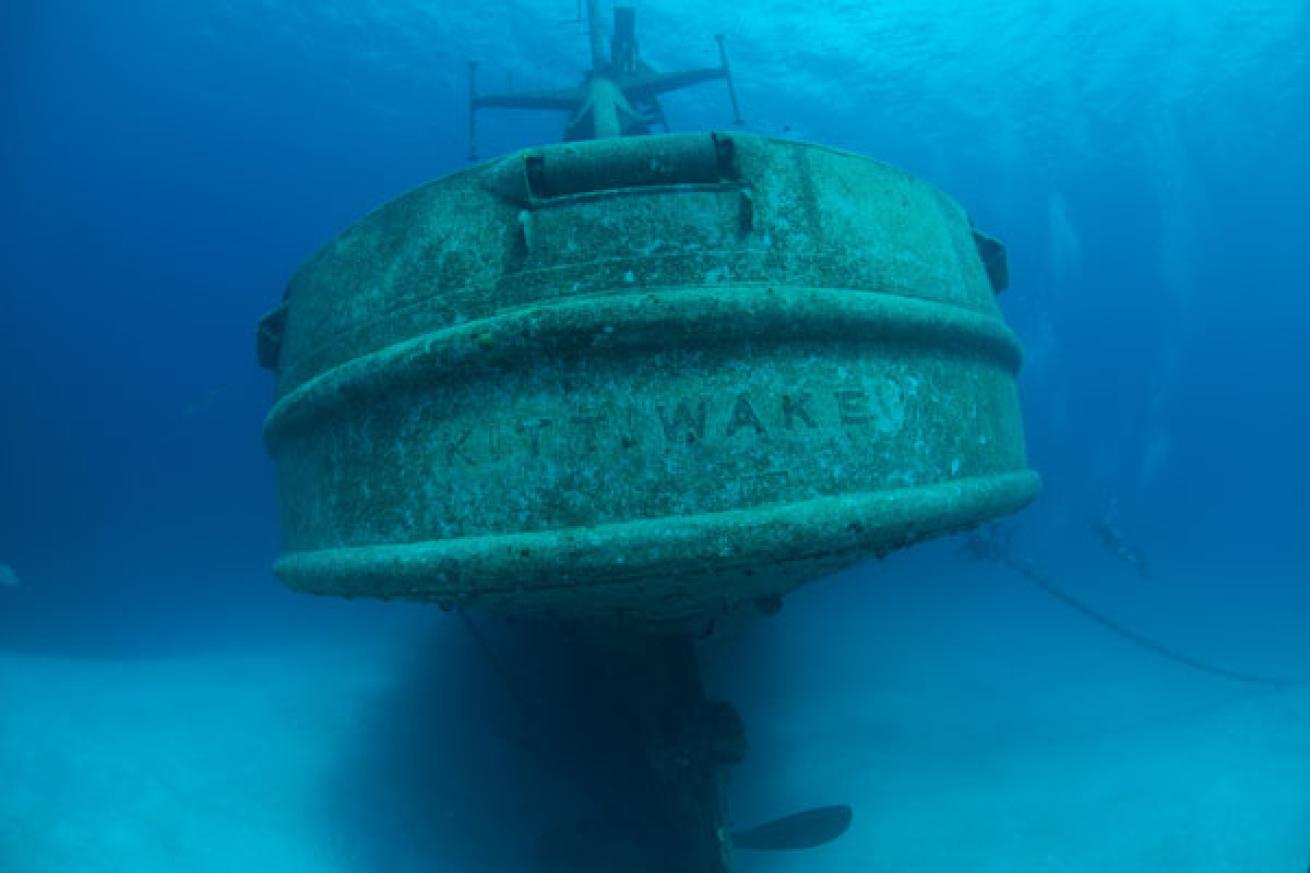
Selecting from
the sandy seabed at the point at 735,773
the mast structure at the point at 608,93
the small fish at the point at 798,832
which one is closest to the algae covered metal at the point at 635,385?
the sandy seabed at the point at 735,773

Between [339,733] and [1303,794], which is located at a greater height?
[339,733]

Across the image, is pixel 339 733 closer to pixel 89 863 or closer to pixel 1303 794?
pixel 89 863

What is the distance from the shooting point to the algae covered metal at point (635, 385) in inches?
73.3

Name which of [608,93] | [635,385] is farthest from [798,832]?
[608,93]

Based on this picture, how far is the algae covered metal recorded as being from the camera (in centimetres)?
186

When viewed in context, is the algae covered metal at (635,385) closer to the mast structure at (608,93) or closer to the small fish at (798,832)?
the small fish at (798,832)

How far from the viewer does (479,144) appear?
79.6 feet

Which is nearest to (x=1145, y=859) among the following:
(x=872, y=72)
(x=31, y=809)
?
(x=31, y=809)

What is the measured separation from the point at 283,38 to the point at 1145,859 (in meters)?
25.3

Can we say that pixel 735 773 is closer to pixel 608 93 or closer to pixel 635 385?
pixel 635 385

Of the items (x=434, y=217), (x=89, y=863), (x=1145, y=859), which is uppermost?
(x=434, y=217)

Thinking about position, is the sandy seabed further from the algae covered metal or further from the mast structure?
the mast structure

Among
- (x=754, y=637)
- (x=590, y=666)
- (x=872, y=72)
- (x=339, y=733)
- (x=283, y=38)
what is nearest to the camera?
(x=590, y=666)

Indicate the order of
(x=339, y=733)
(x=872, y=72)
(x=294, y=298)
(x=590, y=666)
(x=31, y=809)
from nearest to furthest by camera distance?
1. (x=294, y=298)
2. (x=31, y=809)
3. (x=590, y=666)
4. (x=339, y=733)
5. (x=872, y=72)
